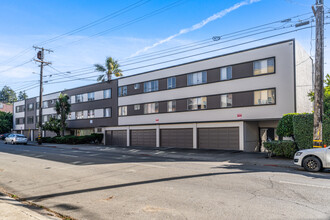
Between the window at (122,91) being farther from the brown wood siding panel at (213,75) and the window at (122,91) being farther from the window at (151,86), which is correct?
the brown wood siding panel at (213,75)

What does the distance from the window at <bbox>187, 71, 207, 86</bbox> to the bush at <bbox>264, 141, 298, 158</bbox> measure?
423 inches

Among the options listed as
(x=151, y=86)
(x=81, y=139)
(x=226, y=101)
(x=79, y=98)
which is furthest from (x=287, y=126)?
(x=79, y=98)

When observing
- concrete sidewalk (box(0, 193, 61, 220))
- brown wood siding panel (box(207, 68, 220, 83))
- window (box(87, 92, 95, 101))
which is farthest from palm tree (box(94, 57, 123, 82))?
concrete sidewalk (box(0, 193, 61, 220))

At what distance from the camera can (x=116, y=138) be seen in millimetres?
35750

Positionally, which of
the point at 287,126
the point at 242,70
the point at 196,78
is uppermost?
the point at 242,70

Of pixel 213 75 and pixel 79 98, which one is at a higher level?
pixel 213 75

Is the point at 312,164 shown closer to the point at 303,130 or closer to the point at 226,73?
the point at 303,130

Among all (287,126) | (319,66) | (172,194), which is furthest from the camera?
(287,126)

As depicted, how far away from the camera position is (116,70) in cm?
4200

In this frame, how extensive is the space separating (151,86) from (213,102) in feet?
30.1

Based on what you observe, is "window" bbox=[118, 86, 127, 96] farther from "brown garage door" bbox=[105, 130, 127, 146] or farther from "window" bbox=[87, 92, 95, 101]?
"window" bbox=[87, 92, 95, 101]

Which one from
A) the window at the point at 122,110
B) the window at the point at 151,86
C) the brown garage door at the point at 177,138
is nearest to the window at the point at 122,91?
the window at the point at 122,110

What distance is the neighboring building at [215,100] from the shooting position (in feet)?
69.7

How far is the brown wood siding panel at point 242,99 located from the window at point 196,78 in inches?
155
